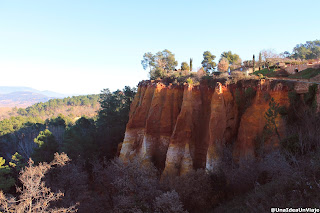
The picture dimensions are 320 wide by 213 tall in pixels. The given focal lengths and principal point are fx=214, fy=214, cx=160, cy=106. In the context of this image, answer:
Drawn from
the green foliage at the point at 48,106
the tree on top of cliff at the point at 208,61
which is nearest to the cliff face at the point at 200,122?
the tree on top of cliff at the point at 208,61

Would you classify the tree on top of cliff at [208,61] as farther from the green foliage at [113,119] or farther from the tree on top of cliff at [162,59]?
the green foliage at [113,119]

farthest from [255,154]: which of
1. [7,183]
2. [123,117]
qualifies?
[7,183]

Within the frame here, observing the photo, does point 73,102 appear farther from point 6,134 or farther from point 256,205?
point 256,205

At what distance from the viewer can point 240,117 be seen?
15.5 m

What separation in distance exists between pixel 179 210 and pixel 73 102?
11117 centimetres

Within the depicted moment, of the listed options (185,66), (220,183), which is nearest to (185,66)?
(185,66)

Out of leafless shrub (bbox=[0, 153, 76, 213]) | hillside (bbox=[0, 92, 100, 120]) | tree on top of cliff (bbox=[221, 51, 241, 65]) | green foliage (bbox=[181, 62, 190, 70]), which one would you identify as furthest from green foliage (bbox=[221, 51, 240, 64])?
hillside (bbox=[0, 92, 100, 120])

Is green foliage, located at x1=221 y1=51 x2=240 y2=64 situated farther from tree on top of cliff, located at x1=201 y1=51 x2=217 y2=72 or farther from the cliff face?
the cliff face

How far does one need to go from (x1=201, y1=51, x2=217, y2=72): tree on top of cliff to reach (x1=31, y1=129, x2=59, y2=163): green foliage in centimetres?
2816

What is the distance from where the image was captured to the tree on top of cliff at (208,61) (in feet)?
130

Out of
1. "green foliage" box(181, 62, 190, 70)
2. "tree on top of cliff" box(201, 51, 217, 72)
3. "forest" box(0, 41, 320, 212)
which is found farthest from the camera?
"tree on top of cliff" box(201, 51, 217, 72)

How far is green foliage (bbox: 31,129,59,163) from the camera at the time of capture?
2584cm

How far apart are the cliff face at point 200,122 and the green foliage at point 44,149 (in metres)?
11.6

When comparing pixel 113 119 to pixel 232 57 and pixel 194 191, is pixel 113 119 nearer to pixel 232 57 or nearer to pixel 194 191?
pixel 194 191
